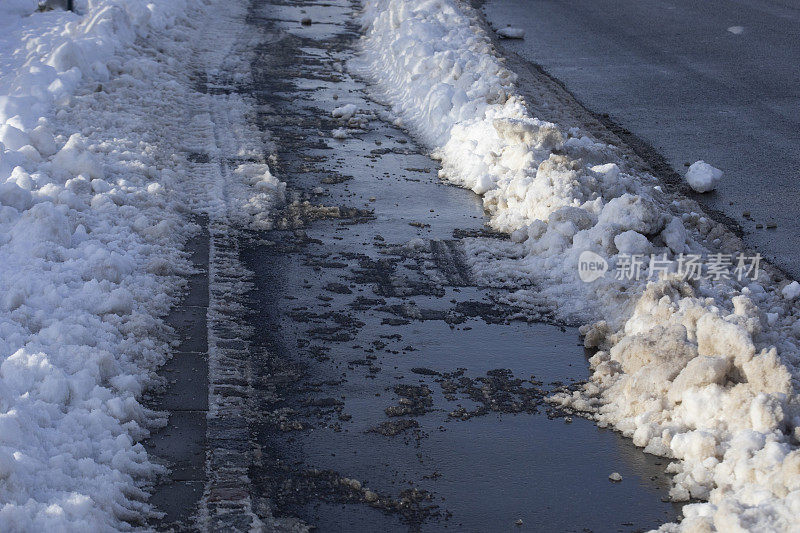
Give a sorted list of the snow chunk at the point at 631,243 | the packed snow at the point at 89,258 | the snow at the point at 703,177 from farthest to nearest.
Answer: the snow at the point at 703,177 → the snow chunk at the point at 631,243 → the packed snow at the point at 89,258

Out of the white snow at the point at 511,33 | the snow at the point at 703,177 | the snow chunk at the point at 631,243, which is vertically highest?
the white snow at the point at 511,33

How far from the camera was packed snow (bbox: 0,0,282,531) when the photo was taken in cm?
403

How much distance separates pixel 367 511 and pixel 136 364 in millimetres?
1648

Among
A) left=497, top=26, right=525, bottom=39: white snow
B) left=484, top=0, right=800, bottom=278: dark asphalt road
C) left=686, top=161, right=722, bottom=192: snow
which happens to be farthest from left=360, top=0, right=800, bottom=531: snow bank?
left=497, top=26, right=525, bottom=39: white snow

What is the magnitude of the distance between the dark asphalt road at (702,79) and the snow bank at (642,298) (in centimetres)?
83

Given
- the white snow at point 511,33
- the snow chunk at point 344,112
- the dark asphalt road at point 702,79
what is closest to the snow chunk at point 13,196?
the snow chunk at point 344,112

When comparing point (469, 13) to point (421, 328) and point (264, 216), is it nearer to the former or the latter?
point (264, 216)

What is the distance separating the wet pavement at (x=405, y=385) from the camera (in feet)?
14.2

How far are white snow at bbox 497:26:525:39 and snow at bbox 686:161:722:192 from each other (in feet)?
21.9

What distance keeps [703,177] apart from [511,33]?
23.0 ft

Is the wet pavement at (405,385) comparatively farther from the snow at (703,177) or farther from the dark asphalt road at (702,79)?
the dark asphalt road at (702,79)

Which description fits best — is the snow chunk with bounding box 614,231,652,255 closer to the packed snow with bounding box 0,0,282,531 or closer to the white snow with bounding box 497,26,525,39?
the packed snow with bounding box 0,0,282,531

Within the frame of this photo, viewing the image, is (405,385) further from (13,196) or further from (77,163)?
(77,163)

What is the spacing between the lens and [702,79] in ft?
39.9
